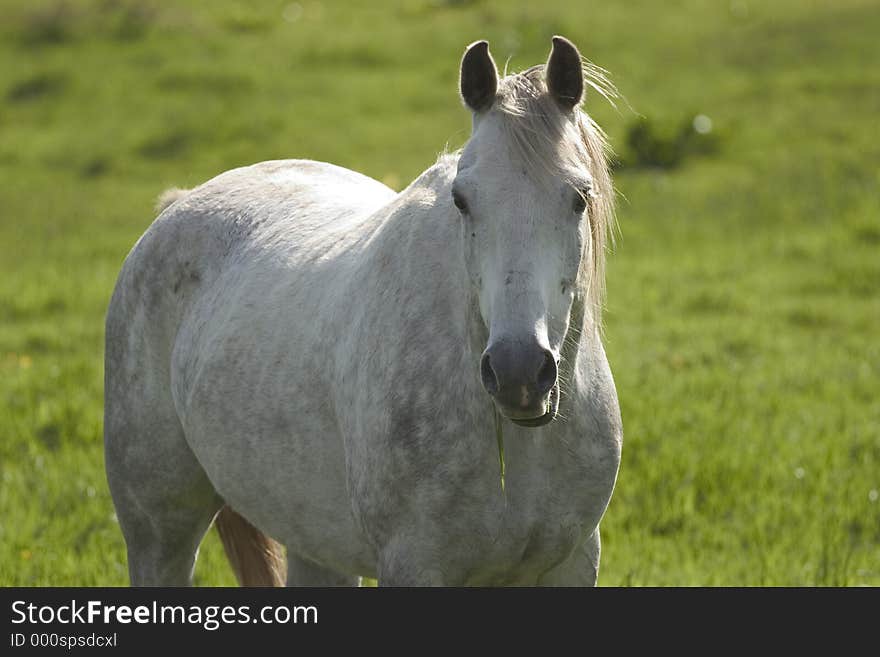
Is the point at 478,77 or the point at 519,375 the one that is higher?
the point at 478,77

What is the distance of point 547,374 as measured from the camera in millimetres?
2570

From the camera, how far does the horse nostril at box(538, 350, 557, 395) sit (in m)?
2.55

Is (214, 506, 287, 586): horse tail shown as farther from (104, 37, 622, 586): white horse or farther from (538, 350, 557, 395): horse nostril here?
(538, 350, 557, 395): horse nostril

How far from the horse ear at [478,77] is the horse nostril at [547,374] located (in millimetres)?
726

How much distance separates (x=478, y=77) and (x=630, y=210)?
9.03 meters

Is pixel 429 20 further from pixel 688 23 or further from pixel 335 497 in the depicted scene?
pixel 335 497

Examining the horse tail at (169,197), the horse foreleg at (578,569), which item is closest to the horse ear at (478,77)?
the horse foreleg at (578,569)

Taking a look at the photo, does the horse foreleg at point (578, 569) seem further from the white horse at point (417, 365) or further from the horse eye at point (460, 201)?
the horse eye at point (460, 201)

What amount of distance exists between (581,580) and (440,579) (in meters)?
0.50

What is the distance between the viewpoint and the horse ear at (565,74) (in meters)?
2.84

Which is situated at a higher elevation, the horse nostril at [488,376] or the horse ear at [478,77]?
the horse ear at [478,77]

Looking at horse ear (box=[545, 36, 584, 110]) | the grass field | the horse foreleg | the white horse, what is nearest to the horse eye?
the white horse

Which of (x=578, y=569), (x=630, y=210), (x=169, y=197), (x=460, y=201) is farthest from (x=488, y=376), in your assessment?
(x=630, y=210)

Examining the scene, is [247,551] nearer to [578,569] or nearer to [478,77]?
[578,569]
